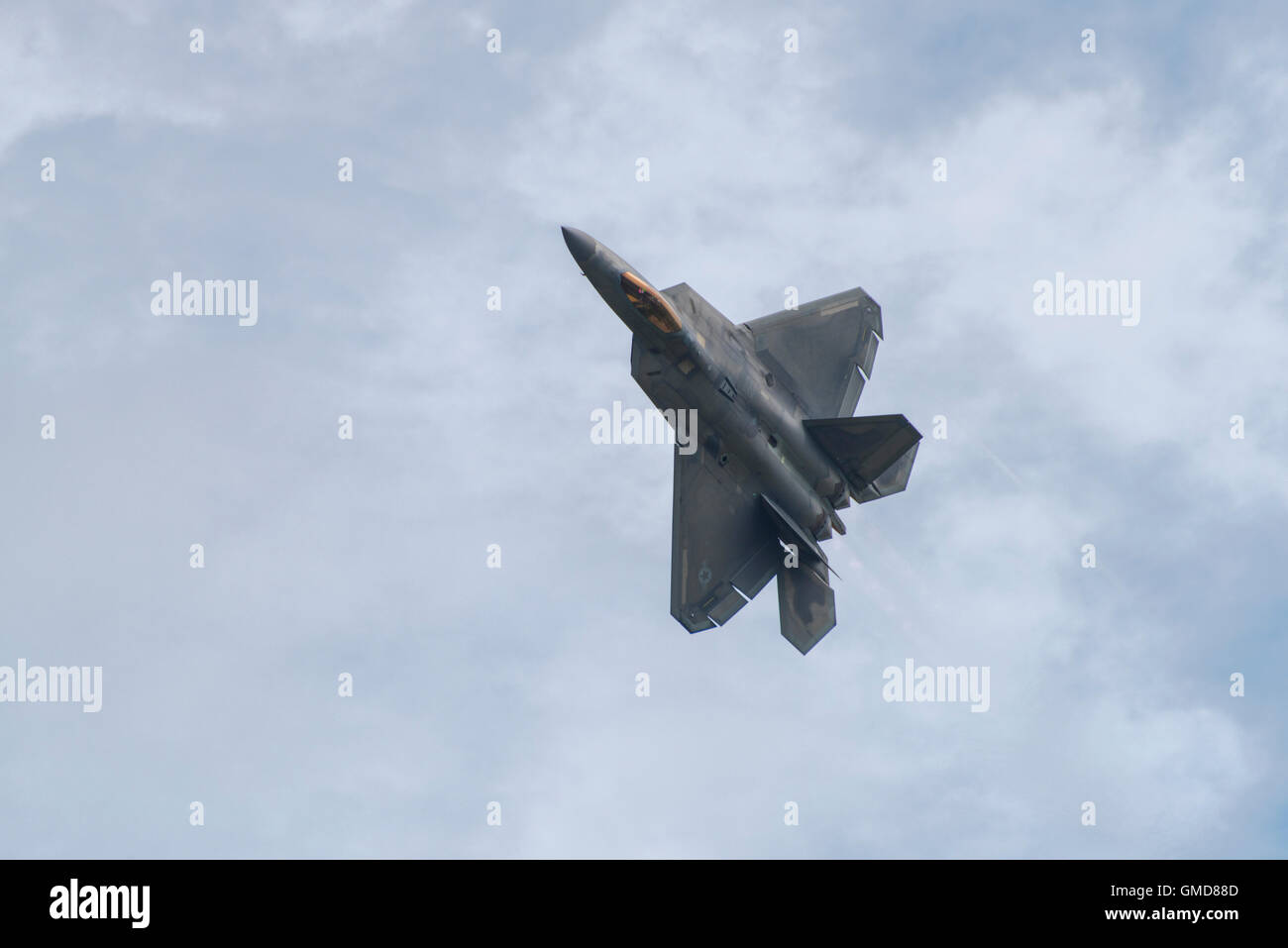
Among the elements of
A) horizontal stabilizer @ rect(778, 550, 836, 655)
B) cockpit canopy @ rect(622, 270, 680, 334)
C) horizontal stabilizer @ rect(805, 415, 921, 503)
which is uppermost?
cockpit canopy @ rect(622, 270, 680, 334)

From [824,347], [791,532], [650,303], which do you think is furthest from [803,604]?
[650,303]

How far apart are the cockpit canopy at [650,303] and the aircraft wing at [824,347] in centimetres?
587

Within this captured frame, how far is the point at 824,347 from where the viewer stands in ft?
188

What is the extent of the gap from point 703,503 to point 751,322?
6.83 m

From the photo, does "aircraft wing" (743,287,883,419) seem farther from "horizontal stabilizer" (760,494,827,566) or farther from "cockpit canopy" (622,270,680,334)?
"cockpit canopy" (622,270,680,334)

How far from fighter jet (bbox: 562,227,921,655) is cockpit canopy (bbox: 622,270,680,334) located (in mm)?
119

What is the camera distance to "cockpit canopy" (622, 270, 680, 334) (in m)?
49.0

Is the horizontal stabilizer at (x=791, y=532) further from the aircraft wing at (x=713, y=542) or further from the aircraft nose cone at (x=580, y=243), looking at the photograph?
the aircraft nose cone at (x=580, y=243)

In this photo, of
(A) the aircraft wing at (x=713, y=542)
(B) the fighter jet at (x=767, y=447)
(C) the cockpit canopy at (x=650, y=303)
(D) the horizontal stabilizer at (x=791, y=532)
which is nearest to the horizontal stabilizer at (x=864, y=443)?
(B) the fighter jet at (x=767, y=447)

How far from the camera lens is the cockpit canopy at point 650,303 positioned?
49000 millimetres

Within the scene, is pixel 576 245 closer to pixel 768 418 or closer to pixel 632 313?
pixel 632 313

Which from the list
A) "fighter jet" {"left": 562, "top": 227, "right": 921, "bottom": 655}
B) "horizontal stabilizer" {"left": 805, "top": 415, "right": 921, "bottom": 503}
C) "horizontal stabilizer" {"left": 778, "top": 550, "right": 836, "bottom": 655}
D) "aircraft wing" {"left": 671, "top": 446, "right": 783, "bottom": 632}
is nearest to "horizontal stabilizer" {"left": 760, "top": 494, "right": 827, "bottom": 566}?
"fighter jet" {"left": 562, "top": 227, "right": 921, "bottom": 655}

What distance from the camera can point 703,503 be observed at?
54.6m
